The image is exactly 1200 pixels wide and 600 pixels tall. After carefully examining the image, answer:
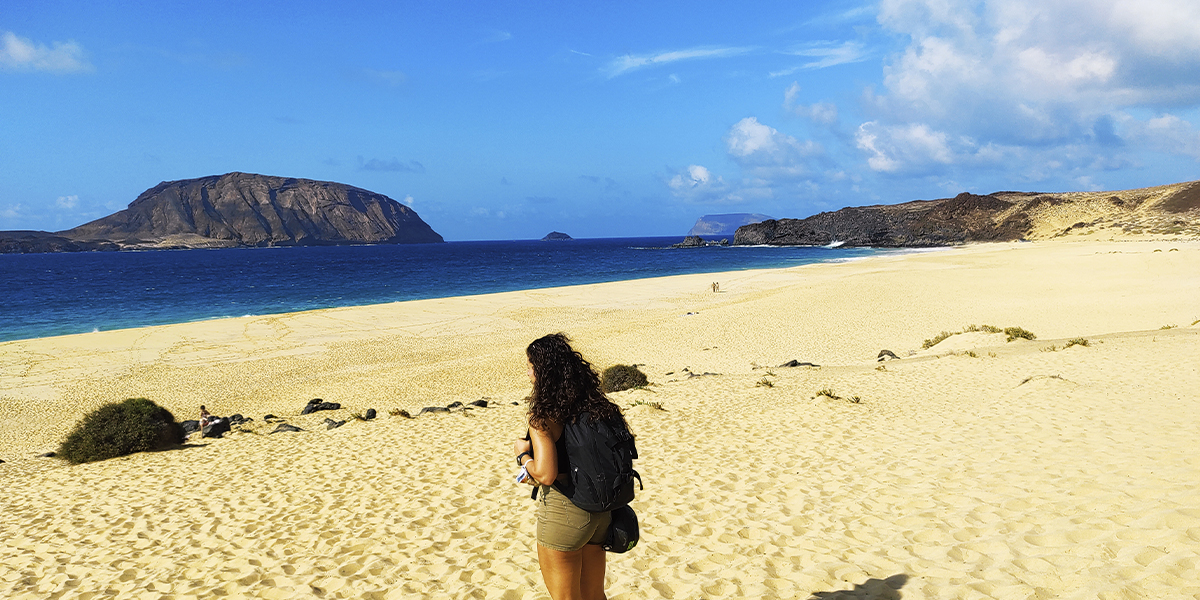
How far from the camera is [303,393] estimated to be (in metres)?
17.6

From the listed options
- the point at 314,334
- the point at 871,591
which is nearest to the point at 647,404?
the point at 871,591

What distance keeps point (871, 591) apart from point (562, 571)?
2.67 meters

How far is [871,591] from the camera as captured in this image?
15.6 feet

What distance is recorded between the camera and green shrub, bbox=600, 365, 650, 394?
50.8 ft

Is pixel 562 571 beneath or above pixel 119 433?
above

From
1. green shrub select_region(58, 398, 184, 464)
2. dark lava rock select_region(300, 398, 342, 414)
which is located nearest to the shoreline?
dark lava rock select_region(300, 398, 342, 414)

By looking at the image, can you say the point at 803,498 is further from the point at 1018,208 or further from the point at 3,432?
the point at 1018,208

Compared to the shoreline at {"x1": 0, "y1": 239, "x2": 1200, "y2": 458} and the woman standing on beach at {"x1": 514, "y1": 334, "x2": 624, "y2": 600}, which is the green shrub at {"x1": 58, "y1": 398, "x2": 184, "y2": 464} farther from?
the woman standing on beach at {"x1": 514, "y1": 334, "x2": 624, "y2": 600}

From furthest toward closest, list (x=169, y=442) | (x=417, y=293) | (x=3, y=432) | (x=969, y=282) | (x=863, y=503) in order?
(x=417, y=293) → (x=969, y=282) → (x=3, y=432) → (x=169, y=442) → (x=863, y=503)

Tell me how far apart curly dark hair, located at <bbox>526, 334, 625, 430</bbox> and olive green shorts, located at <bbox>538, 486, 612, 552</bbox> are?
1.37 feet

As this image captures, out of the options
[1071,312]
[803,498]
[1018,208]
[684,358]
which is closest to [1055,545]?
[803,498]

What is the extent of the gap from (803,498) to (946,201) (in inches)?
5481

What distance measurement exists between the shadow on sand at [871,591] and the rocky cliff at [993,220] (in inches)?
3675

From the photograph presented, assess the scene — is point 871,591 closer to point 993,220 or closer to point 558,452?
point 558,452
